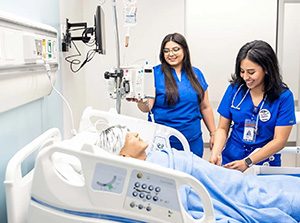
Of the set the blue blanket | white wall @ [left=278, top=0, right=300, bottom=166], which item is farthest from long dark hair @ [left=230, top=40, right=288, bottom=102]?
white wall @ [left=278, top=0, right=300, bottom=166]

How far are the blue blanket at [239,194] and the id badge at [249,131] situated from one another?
16.1 inches

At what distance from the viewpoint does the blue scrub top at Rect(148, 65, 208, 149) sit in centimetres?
246

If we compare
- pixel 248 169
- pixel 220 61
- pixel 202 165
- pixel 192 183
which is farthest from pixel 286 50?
pixel 192 183

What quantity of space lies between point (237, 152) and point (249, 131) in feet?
0.52

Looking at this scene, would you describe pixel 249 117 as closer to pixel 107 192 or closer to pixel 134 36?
pixel 107 192

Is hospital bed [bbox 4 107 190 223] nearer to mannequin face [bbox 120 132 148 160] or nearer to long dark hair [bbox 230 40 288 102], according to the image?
mannequin face [bbox 120 132 148 160]

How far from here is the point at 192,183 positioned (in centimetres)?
100

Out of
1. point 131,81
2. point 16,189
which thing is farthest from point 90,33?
point 16,189

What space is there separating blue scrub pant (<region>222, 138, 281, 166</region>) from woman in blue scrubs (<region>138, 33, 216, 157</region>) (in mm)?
381

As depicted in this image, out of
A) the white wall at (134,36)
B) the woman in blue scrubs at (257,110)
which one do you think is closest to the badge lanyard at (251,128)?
the woman in blue scrubs at (257,110)

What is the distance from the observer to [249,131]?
2010 mm

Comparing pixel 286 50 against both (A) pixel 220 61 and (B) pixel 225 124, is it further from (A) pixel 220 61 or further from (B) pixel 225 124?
(B) pixel 225 124

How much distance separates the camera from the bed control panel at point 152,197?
100cm

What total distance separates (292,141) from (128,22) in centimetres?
242
